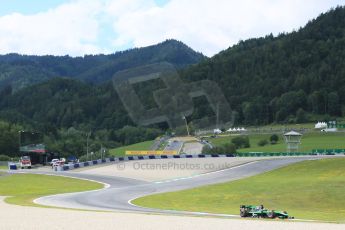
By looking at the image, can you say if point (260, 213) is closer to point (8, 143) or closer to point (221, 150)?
point (221, 150)

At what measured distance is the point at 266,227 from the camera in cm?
2659

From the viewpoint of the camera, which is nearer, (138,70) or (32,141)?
(138,70)

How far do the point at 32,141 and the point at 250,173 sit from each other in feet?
264

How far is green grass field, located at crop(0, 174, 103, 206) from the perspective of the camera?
65.8 meters

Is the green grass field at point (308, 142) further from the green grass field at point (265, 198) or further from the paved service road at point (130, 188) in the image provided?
the green grass field at point (265, 198)

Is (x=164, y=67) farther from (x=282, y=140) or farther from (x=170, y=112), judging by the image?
(x=282, y=140)

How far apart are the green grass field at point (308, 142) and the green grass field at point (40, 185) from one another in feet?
225

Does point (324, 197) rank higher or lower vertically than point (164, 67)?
lower

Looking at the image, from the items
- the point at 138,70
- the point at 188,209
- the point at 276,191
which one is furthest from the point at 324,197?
the point at 138,70

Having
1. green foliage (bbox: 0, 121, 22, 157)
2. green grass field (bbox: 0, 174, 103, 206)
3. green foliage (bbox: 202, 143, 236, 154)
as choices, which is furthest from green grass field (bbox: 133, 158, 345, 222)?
green foliage (bbox: 0, 121, 22, 157)

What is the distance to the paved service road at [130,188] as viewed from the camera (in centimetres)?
4462

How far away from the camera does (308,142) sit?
517ft

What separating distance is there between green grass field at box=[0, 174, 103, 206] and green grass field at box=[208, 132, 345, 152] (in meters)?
68.4

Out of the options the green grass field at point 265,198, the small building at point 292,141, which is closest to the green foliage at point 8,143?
the small building at point 292,141
